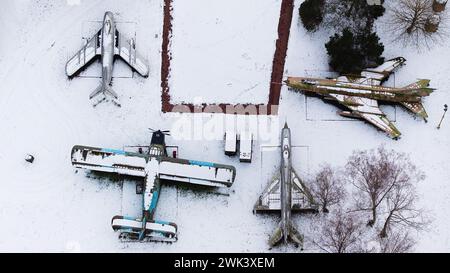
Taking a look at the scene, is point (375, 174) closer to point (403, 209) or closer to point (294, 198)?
point (403, 209)

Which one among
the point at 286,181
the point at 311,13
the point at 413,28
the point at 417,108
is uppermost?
the point at 311,13

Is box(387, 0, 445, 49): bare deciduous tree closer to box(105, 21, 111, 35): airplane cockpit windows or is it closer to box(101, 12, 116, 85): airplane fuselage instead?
box(101, 12, 116, 85): airplane fuselage

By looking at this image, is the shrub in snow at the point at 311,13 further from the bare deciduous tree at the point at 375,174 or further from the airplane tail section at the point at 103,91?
the airplane tail section at the point at 103,91

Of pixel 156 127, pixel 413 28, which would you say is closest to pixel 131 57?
pixel 156 127

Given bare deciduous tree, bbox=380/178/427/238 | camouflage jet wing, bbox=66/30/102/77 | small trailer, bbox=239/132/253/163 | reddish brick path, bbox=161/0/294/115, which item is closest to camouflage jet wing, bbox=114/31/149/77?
camouflage jet wing, bbox=66/30/102/77

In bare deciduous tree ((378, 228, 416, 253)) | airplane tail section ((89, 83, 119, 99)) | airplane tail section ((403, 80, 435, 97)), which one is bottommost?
bare deciduous tree ((378, 228, 416, 253))
